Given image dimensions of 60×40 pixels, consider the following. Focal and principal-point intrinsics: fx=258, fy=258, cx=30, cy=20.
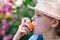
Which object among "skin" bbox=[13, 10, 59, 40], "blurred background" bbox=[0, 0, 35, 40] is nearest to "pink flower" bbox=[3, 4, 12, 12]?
"blurred background" bbox=[0, 0, 35, 40]

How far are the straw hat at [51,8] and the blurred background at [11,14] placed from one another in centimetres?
48

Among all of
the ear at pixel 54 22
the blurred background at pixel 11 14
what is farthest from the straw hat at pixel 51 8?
the blurred background at pixel 11 14

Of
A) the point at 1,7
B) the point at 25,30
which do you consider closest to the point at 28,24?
the point at 25,30

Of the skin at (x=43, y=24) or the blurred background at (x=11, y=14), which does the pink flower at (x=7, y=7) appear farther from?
the skin at (x=43, y=24)

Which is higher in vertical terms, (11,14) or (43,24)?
(43,24)

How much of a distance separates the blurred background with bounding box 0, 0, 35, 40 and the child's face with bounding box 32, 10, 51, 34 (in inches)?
17.3

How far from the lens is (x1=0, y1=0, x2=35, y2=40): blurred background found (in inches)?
75.0

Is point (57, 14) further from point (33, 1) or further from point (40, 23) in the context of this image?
point (33, 1)

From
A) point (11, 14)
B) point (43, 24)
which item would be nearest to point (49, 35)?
point (43, 24)

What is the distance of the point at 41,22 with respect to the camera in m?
1.46

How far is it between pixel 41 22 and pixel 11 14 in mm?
499

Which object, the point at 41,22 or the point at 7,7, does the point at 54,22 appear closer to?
the point at 41,22

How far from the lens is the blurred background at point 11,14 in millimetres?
1904

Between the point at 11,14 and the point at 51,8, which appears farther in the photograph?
the point at 11,14
